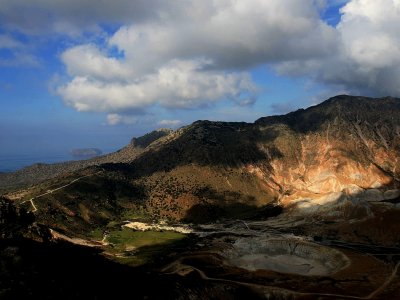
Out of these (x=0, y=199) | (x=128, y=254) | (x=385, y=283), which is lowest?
(x=385, y=283)

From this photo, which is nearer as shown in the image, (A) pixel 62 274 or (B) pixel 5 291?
(B) pixel 5 291

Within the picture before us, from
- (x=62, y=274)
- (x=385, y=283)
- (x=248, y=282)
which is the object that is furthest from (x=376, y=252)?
(x=62, y=274)

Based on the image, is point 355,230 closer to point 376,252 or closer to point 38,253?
point 376,252

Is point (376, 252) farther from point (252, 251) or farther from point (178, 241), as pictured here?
point (178, 241)

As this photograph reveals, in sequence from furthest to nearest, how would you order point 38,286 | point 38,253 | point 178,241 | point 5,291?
point 178,241, point 38,253, point 38,286, point 5,291

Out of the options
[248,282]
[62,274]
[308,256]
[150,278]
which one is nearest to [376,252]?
[308,256]

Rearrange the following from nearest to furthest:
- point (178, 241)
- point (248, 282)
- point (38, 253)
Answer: point (38, 253) → point (248, 282) → point (178, 241)

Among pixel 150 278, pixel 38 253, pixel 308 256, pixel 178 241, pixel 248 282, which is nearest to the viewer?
pixel 38 253

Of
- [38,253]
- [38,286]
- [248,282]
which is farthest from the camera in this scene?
[248,282]

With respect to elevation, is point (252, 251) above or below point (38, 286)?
below
